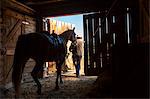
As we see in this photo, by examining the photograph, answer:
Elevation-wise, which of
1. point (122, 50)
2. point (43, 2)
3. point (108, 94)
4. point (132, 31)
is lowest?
point (108, 94)

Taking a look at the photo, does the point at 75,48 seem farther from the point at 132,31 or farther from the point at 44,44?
the point at 44,44

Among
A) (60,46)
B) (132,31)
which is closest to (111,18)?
(132,31)

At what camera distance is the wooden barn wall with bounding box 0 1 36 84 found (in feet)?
23.5

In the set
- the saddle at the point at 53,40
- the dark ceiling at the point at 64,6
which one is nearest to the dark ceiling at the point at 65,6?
the dark ceiling at the point at 64,6

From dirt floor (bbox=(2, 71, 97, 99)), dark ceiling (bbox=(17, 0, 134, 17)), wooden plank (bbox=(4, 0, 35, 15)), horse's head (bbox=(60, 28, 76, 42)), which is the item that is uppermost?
dark ceiling (bbox=(17, 0, 134, 17))

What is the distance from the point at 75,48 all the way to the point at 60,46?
3.16 metres

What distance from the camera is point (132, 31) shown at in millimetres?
8461

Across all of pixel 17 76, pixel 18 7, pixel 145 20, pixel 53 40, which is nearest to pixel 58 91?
pixel 53 40

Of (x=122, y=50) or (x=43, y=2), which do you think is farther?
(x=43, y=2)

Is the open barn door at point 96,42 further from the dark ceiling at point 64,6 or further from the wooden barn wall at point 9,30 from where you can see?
the wooden barn wall at point 9,30

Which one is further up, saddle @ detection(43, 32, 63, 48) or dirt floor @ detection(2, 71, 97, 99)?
saddle @ detection(43, 32, 63, 48)

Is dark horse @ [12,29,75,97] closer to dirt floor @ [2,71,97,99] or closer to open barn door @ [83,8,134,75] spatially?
dirt floor @ [2,71,97,99]

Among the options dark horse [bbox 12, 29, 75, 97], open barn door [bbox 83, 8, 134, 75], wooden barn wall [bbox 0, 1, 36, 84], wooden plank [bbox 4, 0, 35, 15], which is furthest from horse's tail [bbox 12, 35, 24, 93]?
open barn door [bbox 83, 8, 134, 75]

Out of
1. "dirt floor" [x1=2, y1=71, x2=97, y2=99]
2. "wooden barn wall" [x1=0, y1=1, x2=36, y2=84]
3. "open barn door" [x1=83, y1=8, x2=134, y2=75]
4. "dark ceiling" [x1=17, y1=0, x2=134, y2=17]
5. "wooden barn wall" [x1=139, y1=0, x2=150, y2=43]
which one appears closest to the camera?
"wooden barn wall" [x1=139, y1=0, x2=150, y2=43]
